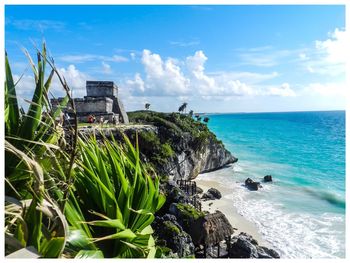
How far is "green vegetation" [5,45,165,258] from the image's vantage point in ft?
4.69

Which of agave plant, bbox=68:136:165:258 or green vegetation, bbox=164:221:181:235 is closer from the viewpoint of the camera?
agave plant, bbox=68:136:165:258

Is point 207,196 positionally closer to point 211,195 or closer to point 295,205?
point 211,195

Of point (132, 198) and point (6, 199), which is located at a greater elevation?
point (6, 199)

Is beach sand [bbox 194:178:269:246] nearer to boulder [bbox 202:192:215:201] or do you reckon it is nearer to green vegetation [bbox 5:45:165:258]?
boulder [bbox 202:192:215:201]

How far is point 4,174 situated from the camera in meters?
1.63

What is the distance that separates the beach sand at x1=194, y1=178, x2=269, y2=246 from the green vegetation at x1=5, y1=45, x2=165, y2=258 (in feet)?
43.3

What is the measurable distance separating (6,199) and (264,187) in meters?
26.0

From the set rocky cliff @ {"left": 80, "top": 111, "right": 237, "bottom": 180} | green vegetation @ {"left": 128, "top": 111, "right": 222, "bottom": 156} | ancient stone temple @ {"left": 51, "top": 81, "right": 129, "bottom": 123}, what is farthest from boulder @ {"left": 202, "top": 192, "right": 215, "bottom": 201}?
ancient stone temple @ {"left": 51, "top": 81, "right": 129, "bottom": 123}

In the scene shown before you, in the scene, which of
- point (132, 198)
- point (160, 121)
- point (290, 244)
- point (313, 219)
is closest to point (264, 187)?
point (313, 219)

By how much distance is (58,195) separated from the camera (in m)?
1.76

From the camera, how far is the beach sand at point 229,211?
602 inches

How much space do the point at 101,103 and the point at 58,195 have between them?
20138mm

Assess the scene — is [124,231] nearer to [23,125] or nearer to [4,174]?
[4,174]

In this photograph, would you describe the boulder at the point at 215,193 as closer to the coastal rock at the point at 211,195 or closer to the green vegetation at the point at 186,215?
the coastal rock at the point at 211,195
